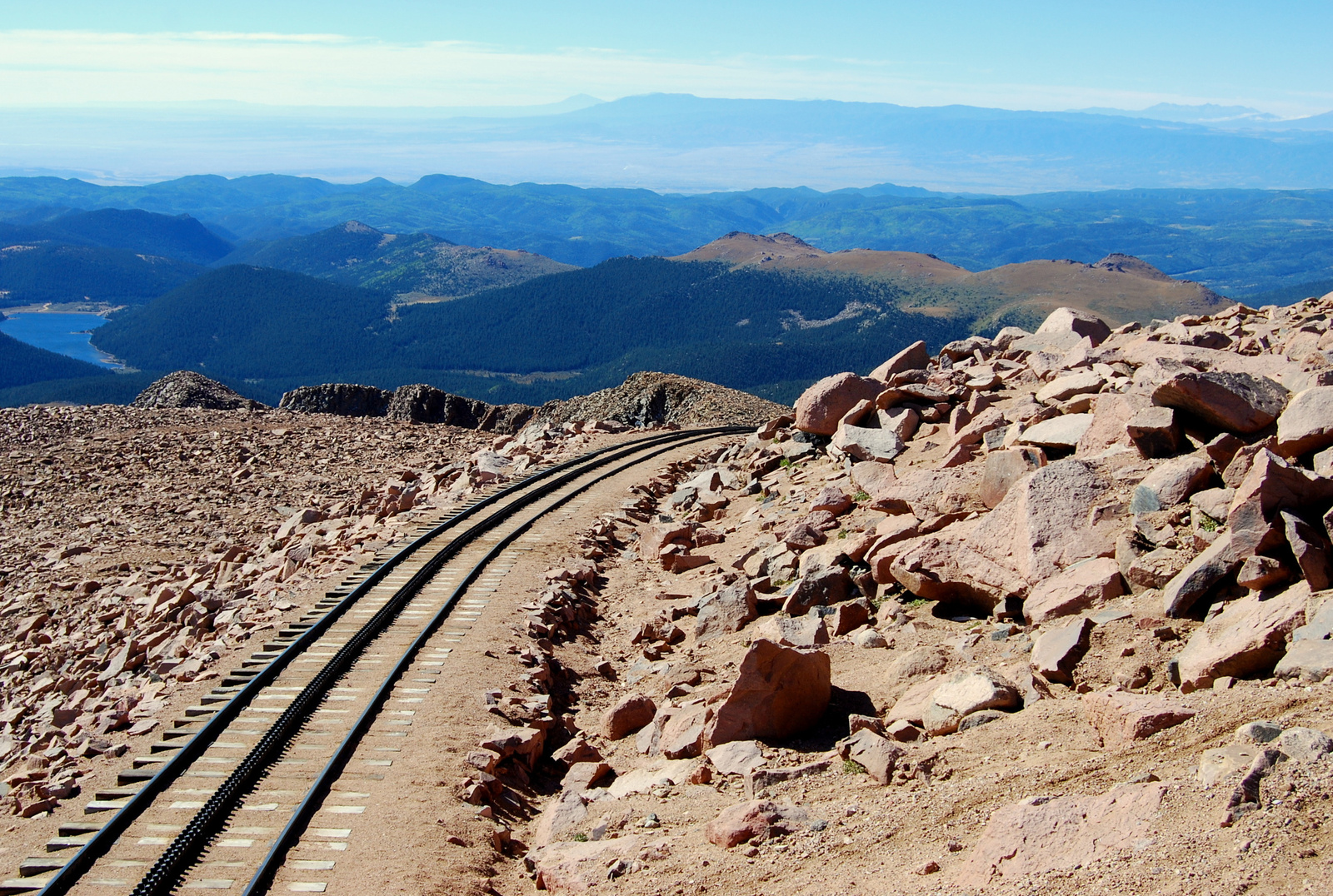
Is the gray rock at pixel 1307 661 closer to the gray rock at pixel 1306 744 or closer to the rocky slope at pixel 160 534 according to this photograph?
the gray rock at pixel 1306 744

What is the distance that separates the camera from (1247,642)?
335 inches

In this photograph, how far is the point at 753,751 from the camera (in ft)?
33.7

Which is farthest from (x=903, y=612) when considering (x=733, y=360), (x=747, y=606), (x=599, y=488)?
(x=733, y=360)

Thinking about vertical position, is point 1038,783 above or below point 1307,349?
below

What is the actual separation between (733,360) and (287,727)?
18514 centimetres

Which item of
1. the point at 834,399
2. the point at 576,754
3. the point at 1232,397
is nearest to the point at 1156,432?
the point at 1232,397

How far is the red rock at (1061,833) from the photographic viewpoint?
668 centimetres

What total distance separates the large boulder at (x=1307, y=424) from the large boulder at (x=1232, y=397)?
1.02 m

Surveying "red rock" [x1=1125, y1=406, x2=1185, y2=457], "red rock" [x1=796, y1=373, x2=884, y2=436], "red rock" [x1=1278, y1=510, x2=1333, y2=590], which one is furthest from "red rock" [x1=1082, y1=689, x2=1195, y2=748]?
"red rock" [x1=796, y1=373, x2=884, y2=436]

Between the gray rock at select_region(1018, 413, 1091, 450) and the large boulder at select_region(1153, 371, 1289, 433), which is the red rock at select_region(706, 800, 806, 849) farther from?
the gray rock at select_region(1018, 413, 1091, 450)

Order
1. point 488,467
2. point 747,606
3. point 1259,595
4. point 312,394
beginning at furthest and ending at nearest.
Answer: point 312,394 < point 488,467 < point 747,606 < point 1259,595

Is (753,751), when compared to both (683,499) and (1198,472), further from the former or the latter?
(683,499)

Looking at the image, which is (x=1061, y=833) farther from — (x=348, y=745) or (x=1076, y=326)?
(x=1076, y=326)

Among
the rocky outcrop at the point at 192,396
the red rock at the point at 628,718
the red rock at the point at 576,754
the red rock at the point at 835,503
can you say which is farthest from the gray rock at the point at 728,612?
the rocky outcrop at the point at 192,396
